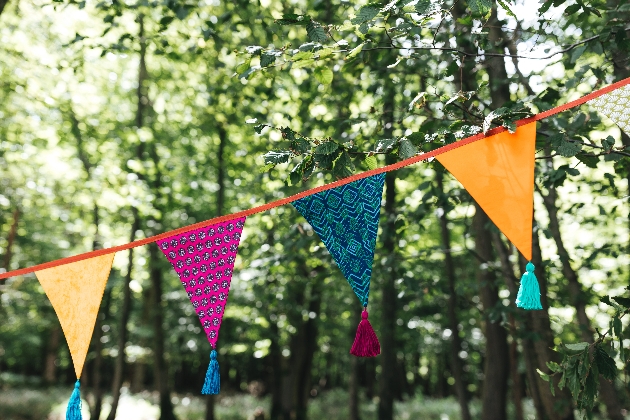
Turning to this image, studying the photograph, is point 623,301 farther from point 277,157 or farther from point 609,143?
point 277,157

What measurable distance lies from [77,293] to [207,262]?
71cm

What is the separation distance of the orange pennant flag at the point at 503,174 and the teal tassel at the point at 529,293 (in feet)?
0.49

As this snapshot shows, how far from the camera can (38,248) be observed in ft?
42.7

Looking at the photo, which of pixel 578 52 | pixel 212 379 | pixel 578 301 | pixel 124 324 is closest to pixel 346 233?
pixel 212 379

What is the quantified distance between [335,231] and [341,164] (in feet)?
1.11

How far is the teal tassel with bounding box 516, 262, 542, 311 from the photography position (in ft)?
6.78

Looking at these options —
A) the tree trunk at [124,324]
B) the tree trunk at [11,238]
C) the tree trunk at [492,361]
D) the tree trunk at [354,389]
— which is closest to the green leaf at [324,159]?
the tree trunk at [492,361]

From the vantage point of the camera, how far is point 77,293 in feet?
8.63

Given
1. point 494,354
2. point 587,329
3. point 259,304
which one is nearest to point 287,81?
point 259,304

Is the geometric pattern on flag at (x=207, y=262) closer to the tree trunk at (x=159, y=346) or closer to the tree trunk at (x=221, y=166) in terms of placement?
the tree trunk at (x=221, y=166)

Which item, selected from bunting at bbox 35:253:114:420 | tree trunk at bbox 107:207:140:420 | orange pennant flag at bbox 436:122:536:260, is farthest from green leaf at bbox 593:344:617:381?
tree trunk at bbox 107:207:140:420

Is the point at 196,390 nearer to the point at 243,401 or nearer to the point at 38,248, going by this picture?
the point at 243,401

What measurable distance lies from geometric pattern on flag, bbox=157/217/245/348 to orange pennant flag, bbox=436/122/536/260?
3.72 ft

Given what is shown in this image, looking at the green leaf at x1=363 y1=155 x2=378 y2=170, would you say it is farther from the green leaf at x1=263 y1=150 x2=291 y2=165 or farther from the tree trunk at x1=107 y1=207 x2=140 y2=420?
the tree trunk at x1=107 y1=207 x2=140 y2=420
